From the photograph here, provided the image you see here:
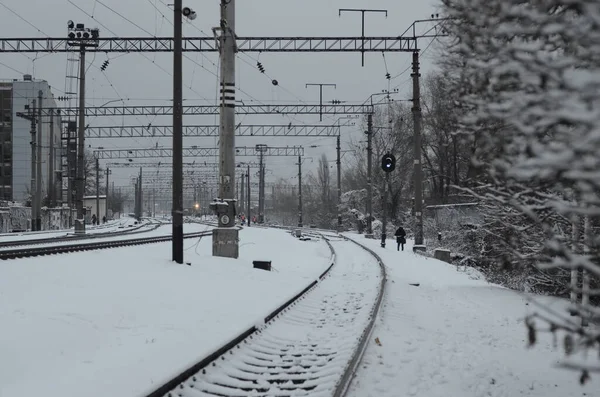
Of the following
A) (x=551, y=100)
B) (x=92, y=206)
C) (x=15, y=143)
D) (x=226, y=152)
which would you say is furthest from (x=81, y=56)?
(x=15, y=143)

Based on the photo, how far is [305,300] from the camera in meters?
11.4

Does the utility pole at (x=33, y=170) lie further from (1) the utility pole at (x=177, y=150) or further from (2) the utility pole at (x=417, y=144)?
(1) the utility pole at (x=177, y=150)

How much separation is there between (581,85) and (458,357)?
535 cm

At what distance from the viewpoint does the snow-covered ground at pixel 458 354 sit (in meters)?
5.70

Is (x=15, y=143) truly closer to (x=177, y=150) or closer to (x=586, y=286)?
(x=177, y=150)

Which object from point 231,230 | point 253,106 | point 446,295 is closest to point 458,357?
point 446,295

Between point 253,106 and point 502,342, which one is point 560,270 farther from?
point 253,106

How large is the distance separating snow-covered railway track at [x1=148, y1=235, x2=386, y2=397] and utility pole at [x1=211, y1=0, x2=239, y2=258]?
6.19 m

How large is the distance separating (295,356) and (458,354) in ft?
7.06

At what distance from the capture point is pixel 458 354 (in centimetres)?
711

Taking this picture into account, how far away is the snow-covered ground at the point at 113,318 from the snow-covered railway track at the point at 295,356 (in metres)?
0.24

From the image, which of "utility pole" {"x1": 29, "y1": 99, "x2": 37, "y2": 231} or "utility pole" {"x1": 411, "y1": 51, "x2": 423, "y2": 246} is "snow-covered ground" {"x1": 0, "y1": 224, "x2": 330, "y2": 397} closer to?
"utility pole" {"x1": 411, "y1": 51, "x2": 423, "y2": 246}

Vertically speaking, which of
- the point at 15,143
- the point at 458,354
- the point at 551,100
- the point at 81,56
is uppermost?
the point at 15,143

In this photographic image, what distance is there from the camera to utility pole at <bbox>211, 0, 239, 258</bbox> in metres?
17.0
